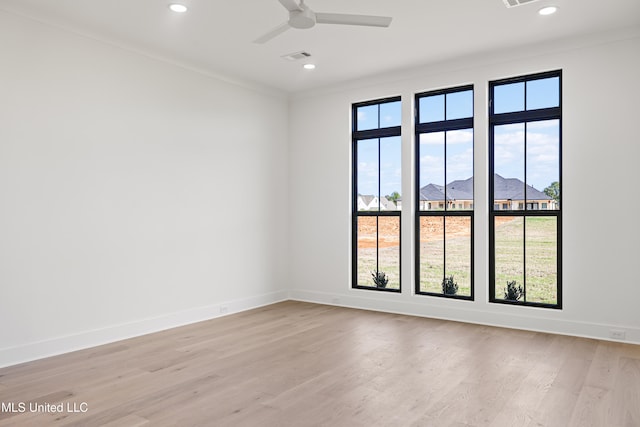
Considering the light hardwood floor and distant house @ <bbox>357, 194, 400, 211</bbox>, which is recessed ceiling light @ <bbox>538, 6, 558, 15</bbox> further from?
the light hardwood floor

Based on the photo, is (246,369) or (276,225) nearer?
(246,369)

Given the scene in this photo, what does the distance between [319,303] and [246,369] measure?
2769 millimetres

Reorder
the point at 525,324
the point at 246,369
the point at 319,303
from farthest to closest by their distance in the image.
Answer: the point at 319,303 → the point at 525,324 → the point at 246,369

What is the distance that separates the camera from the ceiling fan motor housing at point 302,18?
314 cm

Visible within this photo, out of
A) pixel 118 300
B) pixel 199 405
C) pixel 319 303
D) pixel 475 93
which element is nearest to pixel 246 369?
pixel 199 405

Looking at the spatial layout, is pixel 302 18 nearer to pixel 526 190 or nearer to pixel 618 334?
pixel 526 190

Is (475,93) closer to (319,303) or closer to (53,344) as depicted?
(319,303)

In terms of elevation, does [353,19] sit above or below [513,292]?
above

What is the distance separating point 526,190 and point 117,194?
14.0 ft

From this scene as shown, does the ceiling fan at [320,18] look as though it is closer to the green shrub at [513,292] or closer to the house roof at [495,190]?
the house roof at [495,190]

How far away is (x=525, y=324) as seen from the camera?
481 cm

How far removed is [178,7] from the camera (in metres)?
3.82

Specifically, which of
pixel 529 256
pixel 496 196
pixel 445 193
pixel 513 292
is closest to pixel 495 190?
pixel 496 196

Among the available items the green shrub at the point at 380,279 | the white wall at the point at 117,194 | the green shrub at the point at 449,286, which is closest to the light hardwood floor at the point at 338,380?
the white wall at the point at 117,194
